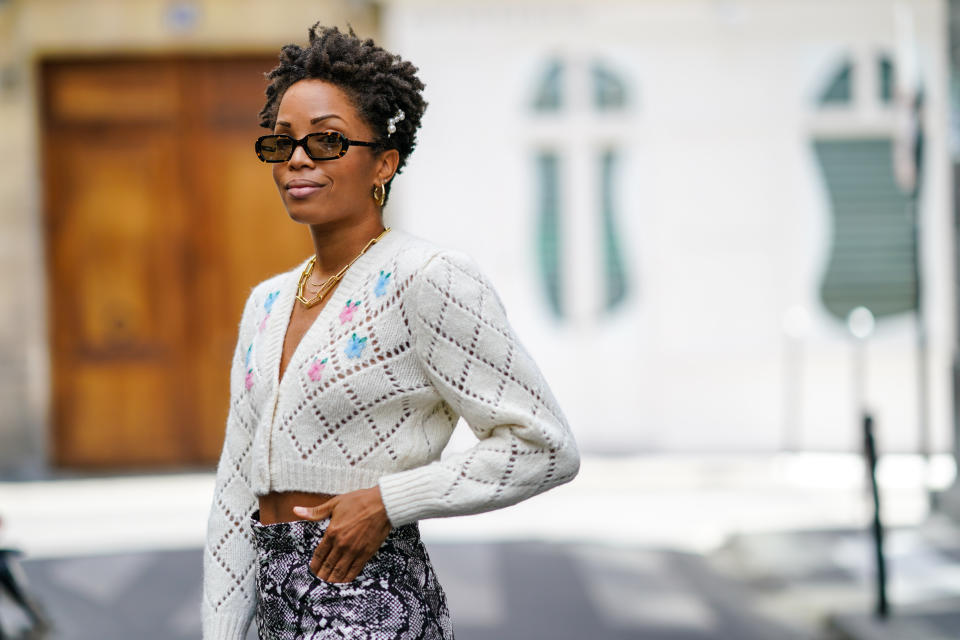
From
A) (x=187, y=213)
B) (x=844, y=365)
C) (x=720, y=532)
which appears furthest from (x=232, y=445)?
(x=844, y=365)

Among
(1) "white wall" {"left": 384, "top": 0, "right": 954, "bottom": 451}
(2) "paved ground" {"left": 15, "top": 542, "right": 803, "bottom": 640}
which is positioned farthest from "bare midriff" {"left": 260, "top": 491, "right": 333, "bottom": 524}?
(1) "white wall" {"left": 384, "top": 0, "right": 954, "bottom": 451}

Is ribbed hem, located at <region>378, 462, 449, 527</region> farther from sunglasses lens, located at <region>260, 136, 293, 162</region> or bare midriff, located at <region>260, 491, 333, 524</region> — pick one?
sunglasses lens, located at <region>260, 136, 293, 162</region>

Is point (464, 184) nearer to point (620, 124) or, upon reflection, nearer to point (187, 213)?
point (620, 124)

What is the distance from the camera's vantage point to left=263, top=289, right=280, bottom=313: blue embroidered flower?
7.86ft

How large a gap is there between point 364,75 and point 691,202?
374 inches

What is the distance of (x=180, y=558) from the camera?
748 cm

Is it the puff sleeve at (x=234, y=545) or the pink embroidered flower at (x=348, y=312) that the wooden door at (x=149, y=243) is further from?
the pink embroidered flower at (x=348, y=312)

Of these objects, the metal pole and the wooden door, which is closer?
the metal pole

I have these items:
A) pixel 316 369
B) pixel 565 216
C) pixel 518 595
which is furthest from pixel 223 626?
pixel 565 216

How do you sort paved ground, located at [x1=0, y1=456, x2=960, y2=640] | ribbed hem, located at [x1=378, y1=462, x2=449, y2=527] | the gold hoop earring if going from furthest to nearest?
paved ground, located at [x1=0, y1=456, x2=960, y2=640], the gold hoop earring, ribbed hem, located at [x1=378, y1=462, x2=449, y2=527]

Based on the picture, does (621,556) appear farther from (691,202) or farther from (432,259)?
(432,259)

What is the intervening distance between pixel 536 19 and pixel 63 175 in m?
4.45

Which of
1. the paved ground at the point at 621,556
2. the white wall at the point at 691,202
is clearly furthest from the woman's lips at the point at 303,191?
the white wall at the point at 691,202

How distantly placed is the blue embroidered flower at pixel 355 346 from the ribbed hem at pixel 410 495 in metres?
0.22
